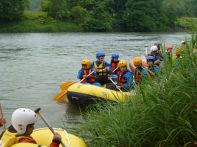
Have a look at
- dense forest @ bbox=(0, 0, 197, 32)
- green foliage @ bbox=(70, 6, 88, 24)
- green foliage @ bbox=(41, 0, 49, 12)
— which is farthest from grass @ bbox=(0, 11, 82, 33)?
green foliage @ bbox=(41, 0, 49, 12)

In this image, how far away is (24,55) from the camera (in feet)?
74.8

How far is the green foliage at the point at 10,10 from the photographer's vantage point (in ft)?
165

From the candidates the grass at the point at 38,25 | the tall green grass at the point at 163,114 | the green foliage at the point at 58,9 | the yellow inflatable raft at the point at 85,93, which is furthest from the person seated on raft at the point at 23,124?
the green foliage at the point at 58,9

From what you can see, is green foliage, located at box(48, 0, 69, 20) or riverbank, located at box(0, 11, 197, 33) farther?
green foliage, located at box(48, 0, 69, 20)

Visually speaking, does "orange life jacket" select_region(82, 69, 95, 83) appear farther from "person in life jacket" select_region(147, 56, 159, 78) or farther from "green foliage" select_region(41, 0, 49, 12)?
"green foliage" select_region(41, 0, 49, 12)

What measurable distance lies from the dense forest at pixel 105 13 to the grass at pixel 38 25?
77 cm

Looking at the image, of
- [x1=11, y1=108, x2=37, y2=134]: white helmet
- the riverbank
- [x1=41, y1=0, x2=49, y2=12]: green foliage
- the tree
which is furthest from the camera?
[x1=41, y1=0, x2=49, y2=12]: green foliage

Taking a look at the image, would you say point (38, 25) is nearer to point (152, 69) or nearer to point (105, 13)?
point (105, 13)

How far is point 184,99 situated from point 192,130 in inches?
13.2

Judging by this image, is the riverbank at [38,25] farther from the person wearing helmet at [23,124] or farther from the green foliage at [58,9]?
the person wearing helmet at [23,124]

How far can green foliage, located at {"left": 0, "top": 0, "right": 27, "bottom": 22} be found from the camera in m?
50.4

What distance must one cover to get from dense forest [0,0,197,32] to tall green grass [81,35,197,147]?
45.9 meters

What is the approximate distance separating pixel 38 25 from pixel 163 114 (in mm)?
45373

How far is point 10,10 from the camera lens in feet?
166
